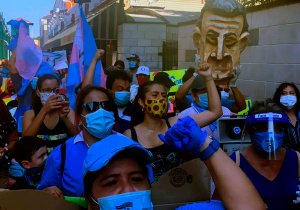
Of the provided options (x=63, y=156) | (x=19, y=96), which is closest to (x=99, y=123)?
(x=63, y=156)

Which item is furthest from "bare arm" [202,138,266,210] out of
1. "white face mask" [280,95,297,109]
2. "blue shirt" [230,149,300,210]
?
"white face mask" [280,95,297,109]

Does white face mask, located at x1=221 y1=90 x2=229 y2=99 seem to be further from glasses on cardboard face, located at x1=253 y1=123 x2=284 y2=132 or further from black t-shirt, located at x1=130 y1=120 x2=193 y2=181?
glasses on cardboard face, located at x1=253 y1=123 x2=284 y2=132

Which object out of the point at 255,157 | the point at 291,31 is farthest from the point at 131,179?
the point at 291,31

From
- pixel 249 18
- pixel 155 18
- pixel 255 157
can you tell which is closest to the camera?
pixel 255 157

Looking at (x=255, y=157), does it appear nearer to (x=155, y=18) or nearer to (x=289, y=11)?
(x=289, y=11)

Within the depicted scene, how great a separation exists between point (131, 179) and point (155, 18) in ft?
40.2

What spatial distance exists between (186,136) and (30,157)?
6.62ft

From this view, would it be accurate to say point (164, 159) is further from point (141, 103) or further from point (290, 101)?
point (290, 101)

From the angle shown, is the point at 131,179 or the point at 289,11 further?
the point at 289,11

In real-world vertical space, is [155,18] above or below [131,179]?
above

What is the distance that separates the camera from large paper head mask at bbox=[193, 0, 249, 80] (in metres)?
4.73

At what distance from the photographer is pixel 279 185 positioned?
2.46 meters

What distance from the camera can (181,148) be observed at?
1.68 meters

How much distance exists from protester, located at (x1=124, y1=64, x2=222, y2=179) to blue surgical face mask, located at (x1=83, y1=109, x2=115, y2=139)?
0.41m
